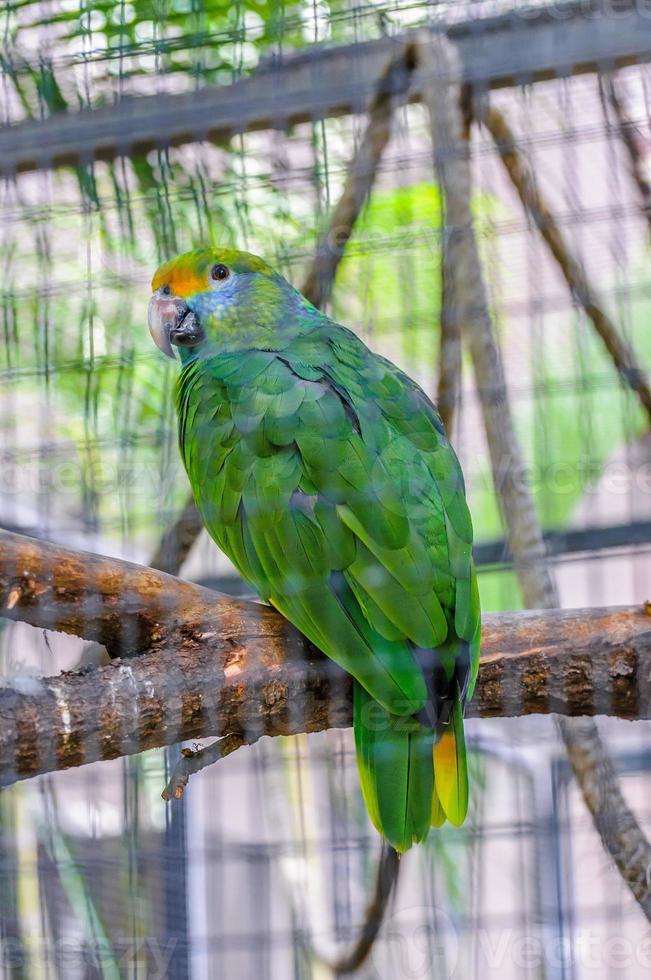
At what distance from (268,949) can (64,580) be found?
146cm

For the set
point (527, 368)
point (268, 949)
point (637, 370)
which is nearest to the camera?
point (637, 370)

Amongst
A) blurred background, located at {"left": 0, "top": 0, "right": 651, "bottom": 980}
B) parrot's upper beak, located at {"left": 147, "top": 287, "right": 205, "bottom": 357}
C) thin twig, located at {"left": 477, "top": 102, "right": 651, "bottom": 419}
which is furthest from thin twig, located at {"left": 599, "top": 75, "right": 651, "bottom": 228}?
parrot's upper beak, located at {"left": 147, "top": 287, "right": 205, "bottom": 357}

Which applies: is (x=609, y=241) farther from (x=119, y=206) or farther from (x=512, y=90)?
(x=119, y=206)

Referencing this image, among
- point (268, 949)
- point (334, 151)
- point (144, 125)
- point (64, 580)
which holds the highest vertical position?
point (334, 151)

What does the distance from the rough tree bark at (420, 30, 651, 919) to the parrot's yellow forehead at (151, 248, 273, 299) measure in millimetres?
340

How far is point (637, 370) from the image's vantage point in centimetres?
181

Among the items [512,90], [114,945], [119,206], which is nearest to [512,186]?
[512,90]

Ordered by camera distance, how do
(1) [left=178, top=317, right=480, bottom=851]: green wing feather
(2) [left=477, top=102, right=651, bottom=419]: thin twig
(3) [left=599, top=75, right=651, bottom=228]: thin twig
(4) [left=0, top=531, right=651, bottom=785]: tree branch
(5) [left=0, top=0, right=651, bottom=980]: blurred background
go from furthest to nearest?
(2) [left=477, top=102, right=651, bottom=419]: thin twig, (3) [left=599, top=75, right=651, bottom=228]: thin twig, (5) [left=0, top=0, right=651, bottom=980]: blurred background, (1) [left=178, top=317, right=480, bottom=851]: green wing feather, (4) [left=0, top=531, right=651, bottom=785]: tree branch

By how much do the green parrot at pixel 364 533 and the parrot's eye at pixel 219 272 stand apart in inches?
9.9

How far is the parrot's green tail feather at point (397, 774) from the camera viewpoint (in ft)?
3.85

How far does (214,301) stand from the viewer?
1621 mm

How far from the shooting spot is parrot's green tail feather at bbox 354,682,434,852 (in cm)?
117

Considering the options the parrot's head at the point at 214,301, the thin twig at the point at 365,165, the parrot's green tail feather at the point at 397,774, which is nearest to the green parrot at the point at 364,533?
the parrot's green tail feather at the point at 397,774

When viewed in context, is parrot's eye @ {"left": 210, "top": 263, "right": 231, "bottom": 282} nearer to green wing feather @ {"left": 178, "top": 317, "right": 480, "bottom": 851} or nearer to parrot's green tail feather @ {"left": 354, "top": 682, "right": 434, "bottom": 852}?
green wing feather @ {"left": 178, "top": 317, "right": 480, "bottom": 851}
